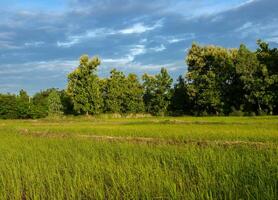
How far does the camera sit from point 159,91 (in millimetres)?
54125

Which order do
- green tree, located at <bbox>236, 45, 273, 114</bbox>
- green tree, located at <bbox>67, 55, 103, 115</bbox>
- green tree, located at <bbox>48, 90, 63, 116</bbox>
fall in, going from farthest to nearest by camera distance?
green tree, located at <bbox>48, 90, 63, 116</bbox>, green tree, located at <bbox>67, 55, 103, 115</bbox>, green tree, located at <bbox>236, 45, 273, 114</bbox>

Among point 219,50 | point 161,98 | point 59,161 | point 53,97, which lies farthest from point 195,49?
point 59,161

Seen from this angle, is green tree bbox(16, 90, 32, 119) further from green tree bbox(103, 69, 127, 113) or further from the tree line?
green tree bbox(103, 69, 127, 113)

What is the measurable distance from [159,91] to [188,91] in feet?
20.4

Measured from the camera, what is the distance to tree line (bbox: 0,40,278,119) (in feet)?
139

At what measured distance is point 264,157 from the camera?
28.8ft

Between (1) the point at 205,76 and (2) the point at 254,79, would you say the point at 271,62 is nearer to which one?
(2) the point at 254,79

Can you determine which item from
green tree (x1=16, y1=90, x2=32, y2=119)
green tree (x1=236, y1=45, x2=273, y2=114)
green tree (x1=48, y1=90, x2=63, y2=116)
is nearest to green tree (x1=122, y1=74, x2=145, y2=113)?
green tree (x1=48, y1=90, x2=63, y2=116)

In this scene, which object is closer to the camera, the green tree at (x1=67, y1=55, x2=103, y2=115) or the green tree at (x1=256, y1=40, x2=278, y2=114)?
the green tree at (x1=256, y1=40, x2=278, y2=114)

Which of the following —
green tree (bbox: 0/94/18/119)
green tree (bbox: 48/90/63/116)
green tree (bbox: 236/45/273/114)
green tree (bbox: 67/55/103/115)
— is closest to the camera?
green tree (bbox: 236/45/273/114)

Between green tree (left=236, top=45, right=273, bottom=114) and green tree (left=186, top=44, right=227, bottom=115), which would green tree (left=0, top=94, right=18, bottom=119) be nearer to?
green tree (left=186, top=44, right=227, bottom=115)

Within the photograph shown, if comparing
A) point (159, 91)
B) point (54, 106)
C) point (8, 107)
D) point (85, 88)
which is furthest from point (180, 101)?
point (8, 107)

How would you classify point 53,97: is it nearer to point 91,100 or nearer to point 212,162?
point 91,100

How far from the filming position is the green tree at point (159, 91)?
53.8 meters
